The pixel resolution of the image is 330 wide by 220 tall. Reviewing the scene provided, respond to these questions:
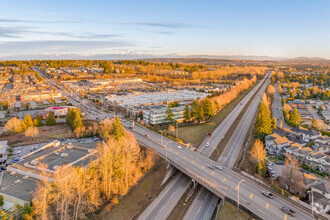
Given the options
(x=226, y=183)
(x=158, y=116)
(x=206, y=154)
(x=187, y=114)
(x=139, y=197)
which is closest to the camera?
(x=226, y=183)

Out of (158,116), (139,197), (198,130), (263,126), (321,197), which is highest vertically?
(263,126)

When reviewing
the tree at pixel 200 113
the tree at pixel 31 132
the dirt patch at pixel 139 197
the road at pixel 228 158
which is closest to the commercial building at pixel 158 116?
the tree at pixel 200 113

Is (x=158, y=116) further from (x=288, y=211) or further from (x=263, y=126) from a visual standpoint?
(x=288, y=211)

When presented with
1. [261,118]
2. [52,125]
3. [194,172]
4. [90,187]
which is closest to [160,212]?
[194,172]

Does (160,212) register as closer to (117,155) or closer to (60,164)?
(117,155)

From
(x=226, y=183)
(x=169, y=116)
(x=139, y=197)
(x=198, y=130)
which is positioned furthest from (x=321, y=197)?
(x=169, y=116)

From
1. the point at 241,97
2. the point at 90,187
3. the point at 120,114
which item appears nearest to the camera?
the point at 90,187

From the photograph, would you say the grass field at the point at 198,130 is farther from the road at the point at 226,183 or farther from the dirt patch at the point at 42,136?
the dirt patch at the point at 42,136

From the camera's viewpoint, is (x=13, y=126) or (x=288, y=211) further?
(x=13, y=126)
